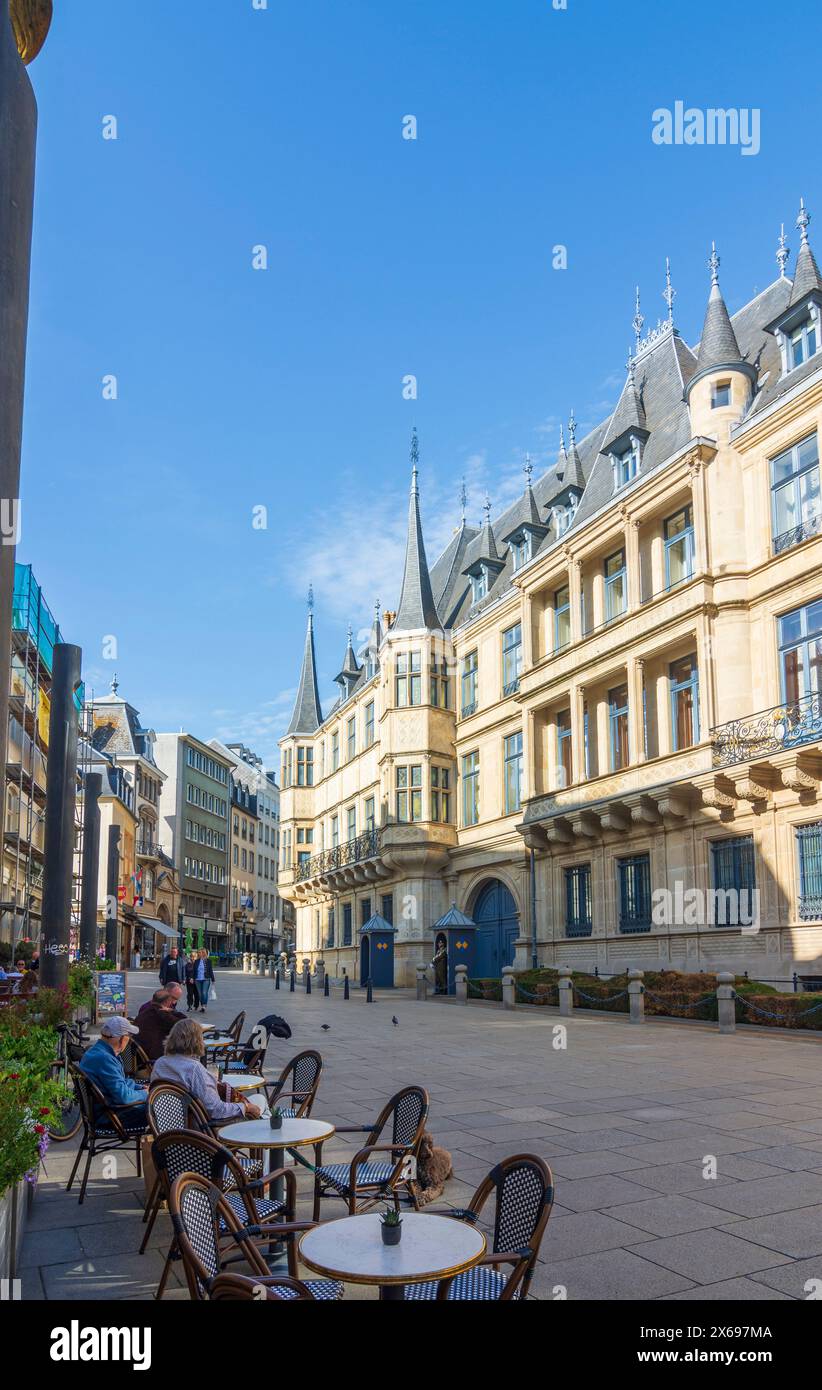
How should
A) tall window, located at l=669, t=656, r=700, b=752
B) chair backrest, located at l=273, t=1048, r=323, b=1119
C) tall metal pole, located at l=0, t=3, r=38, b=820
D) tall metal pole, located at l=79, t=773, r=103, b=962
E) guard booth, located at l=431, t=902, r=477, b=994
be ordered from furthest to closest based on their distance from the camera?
1. guard booth, located at l=431, t=902, r=477, b=994
2. tall window, located at l=669, t=656, r=700, b=752
3. tall metal pole, located at l=79, t=773, r=103, b=962
4. chair backrest, located at l=273, t=1048, r=323, b=1119
5. tall metal pole, located at l=0, t=3, r=38, b=820

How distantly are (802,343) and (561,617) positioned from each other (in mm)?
11199

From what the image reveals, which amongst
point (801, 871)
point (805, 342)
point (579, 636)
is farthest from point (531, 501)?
point (801, 871)

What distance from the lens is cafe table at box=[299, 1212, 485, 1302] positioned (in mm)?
4039

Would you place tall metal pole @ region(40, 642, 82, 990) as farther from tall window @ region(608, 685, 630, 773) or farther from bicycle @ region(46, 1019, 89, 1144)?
tall window @ region(608, 685, 630, 773)

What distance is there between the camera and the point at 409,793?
128 feet

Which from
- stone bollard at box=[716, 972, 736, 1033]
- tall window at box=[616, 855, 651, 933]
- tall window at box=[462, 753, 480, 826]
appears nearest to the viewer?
stone bollard at box=[716, 972, 736, 1033]

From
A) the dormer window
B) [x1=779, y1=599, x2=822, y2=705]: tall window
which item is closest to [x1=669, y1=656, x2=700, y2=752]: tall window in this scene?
[x1=779, y1=599, x2=822, y2=705]: tall window

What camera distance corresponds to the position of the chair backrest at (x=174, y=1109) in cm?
698

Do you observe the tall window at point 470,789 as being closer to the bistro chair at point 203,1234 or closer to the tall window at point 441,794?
the tall window at point 441,794

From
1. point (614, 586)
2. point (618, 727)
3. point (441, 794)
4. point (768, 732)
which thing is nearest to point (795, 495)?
point (768, 732)

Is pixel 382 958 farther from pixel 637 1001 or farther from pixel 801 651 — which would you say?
pixel 801 651

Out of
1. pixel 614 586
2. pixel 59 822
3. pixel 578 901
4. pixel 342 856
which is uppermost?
pixel 614 586

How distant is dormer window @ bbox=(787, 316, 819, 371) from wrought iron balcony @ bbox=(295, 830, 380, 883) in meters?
24.3
